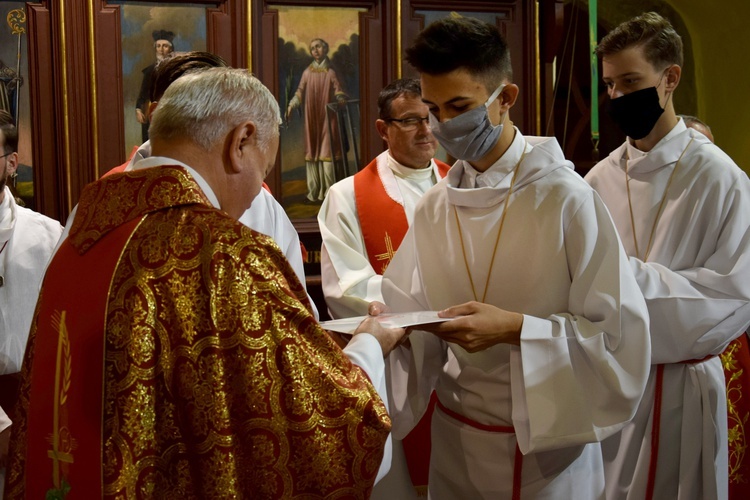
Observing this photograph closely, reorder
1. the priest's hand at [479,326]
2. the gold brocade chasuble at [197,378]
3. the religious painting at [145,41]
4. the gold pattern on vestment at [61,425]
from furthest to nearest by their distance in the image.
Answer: the religious painting at [145,41], the priest's hand at [479,326], the gold pattern on vestment at [61,425], the gold brocade chasuble at [197,378]

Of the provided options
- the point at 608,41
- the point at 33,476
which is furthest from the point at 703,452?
the point at 33,476

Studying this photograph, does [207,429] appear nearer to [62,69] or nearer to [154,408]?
[154,408]

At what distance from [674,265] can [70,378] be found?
2.15m

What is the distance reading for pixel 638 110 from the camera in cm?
323

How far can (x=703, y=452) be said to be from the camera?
3107mm

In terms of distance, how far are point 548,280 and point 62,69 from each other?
4443 millimetres

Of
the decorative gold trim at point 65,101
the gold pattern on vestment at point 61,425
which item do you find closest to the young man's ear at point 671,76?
the gold pattern on vestment at point 61,425

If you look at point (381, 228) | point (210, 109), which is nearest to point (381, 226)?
point (381, 228)

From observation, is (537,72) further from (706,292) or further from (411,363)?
(411,363)

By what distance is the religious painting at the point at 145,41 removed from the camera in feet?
19.6

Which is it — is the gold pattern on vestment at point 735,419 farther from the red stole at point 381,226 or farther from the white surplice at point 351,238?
the red stole at point 381,226

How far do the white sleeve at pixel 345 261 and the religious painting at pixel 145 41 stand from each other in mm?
2006

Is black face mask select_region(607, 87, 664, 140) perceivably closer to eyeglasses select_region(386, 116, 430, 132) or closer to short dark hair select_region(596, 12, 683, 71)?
short dark hair select_region(596, 12, 683, 71)

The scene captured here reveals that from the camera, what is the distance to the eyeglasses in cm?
434
